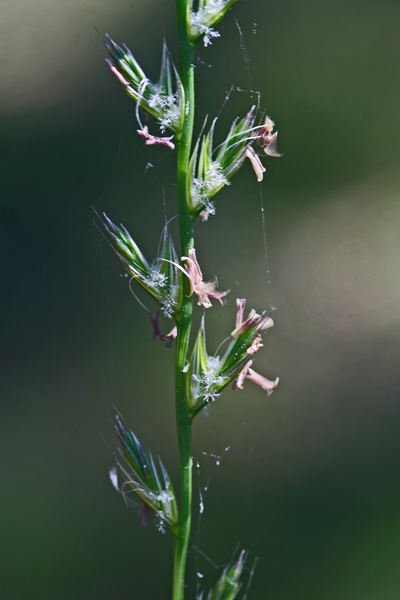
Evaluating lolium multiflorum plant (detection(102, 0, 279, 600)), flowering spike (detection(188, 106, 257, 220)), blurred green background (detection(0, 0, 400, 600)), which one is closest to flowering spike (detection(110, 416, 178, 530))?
lolium multiflorum plant (detection(102, 0, 279, 600))

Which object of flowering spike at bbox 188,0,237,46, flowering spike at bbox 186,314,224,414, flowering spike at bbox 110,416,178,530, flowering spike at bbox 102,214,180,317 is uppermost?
flowering spike at bbox 188,0,237,46

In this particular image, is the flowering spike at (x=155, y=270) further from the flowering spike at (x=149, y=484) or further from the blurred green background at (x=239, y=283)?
the blurred green background at (x=239, y=283)

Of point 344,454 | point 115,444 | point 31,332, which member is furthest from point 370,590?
point 31,332

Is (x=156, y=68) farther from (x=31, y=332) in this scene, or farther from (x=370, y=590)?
(x=370, y=590)

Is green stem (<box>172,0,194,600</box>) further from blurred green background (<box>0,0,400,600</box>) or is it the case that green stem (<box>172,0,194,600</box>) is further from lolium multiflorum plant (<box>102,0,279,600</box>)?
blurred green background (<box>0,0,400,600</box>)

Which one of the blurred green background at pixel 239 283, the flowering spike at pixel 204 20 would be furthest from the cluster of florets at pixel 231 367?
the blurred green background at pixel 239 283

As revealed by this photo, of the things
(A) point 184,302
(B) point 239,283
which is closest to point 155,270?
(A) point 184,302

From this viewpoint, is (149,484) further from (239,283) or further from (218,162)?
(239,283)
